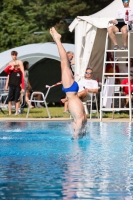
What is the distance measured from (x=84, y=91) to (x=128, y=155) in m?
6.71

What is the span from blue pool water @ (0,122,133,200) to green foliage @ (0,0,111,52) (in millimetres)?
26607

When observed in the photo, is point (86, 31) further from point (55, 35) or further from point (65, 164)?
point (65, 164)

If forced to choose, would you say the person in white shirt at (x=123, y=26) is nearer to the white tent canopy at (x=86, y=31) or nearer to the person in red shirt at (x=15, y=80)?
the white tent canopy at (x=86, y=31)

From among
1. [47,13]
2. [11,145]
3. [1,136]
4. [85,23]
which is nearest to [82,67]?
[85,23]

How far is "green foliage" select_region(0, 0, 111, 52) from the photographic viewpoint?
4000 centimetres

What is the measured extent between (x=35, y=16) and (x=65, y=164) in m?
34.6

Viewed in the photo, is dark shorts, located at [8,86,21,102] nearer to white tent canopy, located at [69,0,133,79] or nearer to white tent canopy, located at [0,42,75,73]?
white tent canopy, located at [69,0,133,79]

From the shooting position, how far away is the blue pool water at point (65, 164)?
659 cm

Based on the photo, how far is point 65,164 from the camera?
849 centimetres

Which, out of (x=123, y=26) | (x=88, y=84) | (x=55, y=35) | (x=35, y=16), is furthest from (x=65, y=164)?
(x=35, y=16)

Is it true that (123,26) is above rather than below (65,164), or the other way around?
above

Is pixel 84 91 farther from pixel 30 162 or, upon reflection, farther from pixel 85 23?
pixel 30 162

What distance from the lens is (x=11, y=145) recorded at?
35.8 feet

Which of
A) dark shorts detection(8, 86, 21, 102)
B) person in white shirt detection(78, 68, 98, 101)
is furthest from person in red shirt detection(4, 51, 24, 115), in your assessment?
person in white shirt detection(78, 68, 98, 101)
